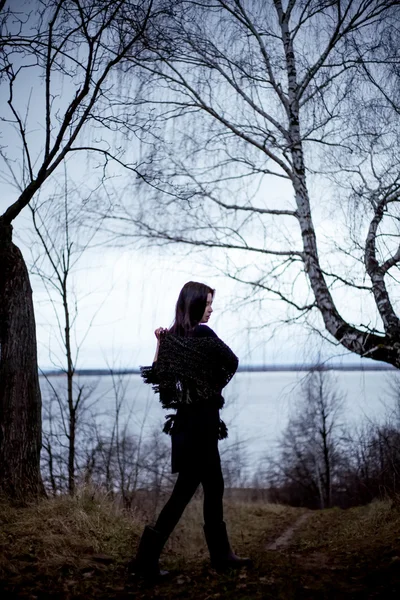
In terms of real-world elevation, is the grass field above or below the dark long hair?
below

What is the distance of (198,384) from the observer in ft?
10.2

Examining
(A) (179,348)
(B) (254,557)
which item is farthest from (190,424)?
(B) (254,557)

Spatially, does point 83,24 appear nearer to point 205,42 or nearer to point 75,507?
point 205,42

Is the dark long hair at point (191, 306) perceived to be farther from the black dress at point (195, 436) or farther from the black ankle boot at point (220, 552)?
the black ankle boot at point (220, 552)

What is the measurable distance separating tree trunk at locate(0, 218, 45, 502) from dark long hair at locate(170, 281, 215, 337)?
2.18m

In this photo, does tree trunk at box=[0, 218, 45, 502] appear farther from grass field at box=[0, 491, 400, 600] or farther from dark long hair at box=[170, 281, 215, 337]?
dark long hair at box=[170, 281, 215, 337]

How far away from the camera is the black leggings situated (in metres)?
3.01

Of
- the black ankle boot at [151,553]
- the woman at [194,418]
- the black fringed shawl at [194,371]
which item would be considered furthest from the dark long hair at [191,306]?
the black ankle boot at [151,553]

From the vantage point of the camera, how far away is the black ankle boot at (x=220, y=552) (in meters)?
3.10

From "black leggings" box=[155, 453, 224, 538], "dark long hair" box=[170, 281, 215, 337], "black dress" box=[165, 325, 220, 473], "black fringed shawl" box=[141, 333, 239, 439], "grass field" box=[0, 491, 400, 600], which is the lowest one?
"grass field" box=[0, 491, 400, 600]

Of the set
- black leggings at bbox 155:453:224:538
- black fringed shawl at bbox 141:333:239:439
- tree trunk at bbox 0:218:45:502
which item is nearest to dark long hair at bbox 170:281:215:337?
black fringed shawl at bbox 141:333:239:439

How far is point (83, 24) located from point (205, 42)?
1.86 meters

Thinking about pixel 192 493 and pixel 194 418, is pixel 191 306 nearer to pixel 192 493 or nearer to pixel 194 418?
pixel 194 418

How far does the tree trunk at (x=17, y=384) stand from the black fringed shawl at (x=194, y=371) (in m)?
2.08
